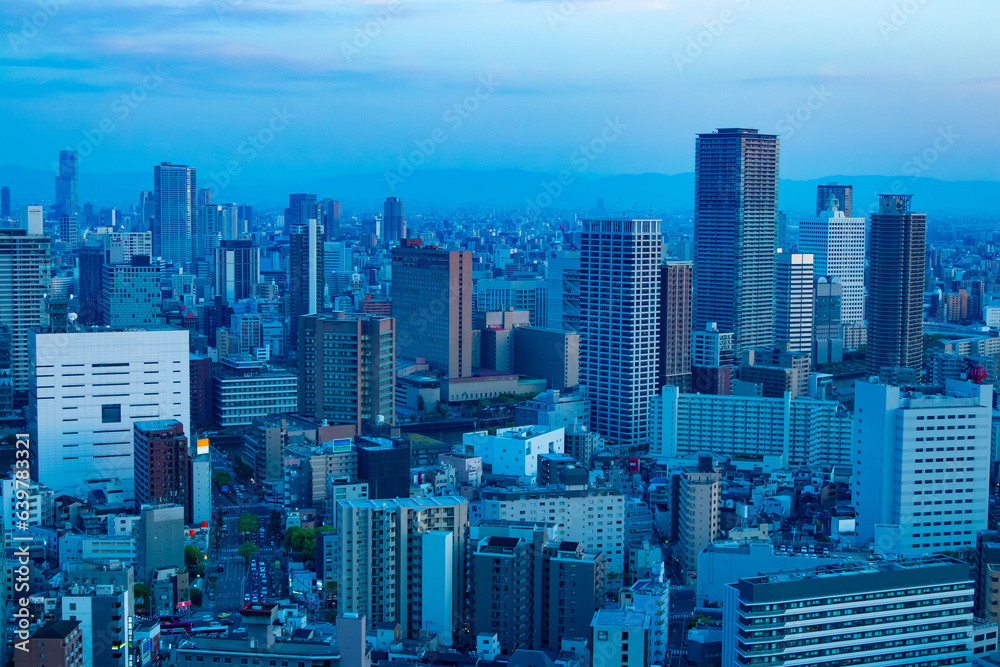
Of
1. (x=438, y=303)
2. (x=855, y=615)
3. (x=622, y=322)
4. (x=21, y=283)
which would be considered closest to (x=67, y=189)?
(x=21, y=283)

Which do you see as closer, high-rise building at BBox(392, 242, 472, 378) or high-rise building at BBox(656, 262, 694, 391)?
high-rise building at BBox(656, 262, 694, 391)

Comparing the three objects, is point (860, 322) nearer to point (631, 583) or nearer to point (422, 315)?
point (422, 315)

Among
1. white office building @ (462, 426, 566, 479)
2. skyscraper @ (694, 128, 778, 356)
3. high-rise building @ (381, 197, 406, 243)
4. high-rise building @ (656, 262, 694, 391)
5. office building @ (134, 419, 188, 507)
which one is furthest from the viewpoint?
high-rise building @ (381, 197, 406, 243)

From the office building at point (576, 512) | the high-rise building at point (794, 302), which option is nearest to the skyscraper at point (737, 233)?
the high-rise building at point (794, 302)

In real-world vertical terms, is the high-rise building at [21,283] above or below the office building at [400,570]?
above

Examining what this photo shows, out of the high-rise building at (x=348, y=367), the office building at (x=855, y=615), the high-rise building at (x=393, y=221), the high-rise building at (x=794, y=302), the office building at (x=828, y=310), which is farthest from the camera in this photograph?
the high-rise building at (x=393, y=221)

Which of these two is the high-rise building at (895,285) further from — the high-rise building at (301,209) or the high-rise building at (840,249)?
the high-rise building at (301,209)

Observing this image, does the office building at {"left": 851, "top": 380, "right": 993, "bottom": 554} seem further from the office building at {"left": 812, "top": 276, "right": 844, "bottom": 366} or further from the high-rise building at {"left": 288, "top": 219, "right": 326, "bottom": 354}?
the high-rise building at {"left": 288, "top": 219, "right": 326, "bottom": 354}

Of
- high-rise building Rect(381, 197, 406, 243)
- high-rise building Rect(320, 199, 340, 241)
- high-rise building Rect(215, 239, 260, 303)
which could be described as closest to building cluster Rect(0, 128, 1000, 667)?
high-rise building Rect(215, 239, 260, 303)
